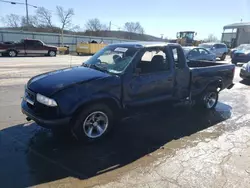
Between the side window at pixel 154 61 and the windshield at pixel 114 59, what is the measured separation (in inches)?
11.4

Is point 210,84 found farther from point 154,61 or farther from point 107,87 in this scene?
point 107,87

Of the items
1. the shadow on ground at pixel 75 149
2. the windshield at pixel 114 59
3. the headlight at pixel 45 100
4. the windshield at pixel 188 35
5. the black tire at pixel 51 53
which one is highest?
the windshield at pixel 188 35

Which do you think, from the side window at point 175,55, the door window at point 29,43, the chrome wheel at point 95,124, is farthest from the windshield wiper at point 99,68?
the door window at point 29,43

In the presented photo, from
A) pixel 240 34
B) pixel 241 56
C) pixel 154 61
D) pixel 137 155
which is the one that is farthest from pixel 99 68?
pixel 240 34

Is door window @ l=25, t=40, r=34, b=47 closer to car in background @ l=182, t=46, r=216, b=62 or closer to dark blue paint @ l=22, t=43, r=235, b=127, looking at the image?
car in background @ l=182, t=46, r=216, b=62


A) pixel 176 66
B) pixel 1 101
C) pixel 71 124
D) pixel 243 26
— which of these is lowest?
pixel 1 101

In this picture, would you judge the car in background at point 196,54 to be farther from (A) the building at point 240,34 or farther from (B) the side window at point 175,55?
(A) the building at point 240,34

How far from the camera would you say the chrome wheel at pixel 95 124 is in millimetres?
4227

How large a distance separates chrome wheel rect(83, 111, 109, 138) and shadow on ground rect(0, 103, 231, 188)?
0.65 ft

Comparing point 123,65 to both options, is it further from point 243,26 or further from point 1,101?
point 243,26

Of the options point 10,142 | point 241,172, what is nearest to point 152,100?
point 241,172

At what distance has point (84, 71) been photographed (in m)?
4.59

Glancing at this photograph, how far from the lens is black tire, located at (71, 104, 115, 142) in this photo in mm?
4070

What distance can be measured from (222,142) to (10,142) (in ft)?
13.1
